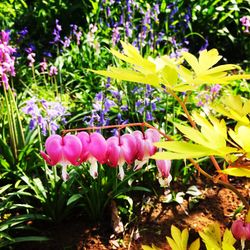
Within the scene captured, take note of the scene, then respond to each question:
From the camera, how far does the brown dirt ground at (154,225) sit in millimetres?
2264

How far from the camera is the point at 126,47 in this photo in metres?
0.96

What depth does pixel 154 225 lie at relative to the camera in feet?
7.86

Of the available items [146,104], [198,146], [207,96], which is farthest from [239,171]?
[207,96]

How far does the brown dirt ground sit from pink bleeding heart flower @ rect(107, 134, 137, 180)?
1336 mm

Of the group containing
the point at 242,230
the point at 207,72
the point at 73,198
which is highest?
the point at 207,72

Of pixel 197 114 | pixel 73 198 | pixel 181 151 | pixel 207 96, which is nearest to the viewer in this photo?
pixel 181 151

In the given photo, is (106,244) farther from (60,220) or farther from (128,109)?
(128,109)

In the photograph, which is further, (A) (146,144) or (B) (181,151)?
(A) (146,144)

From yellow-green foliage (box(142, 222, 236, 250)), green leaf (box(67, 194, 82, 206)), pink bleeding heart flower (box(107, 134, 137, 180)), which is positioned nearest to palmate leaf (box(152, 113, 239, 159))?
pink bleeding heart flower (box(107, 134, 137, 180))

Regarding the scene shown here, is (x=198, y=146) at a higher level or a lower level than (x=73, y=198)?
higher

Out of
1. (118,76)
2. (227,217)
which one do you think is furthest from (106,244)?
(118,76)

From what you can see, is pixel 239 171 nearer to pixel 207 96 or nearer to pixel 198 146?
pixel 198 146

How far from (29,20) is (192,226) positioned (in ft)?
11.3

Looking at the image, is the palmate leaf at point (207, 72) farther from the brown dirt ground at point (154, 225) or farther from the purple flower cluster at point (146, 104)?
the purple flower cluster at point (146, 104)
